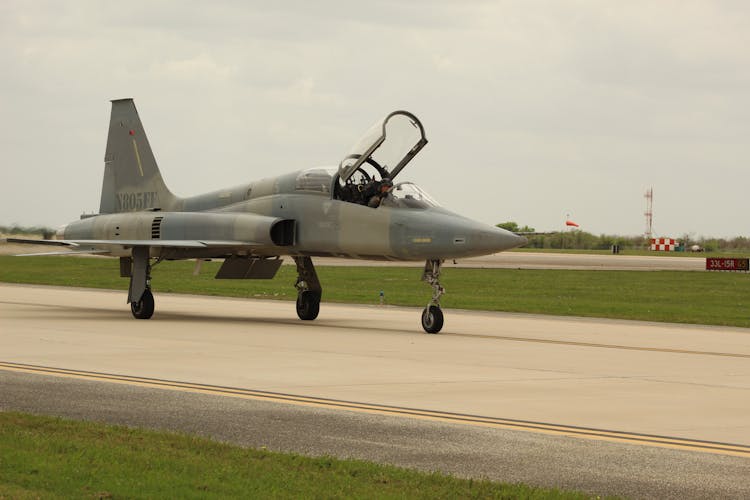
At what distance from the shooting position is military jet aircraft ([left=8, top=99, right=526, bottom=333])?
75.2ft

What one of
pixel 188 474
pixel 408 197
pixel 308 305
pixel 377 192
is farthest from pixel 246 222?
A: pixel 188 474

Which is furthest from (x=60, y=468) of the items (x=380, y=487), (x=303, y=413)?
(x=303, y=413)

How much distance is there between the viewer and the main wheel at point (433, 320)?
22.9 metres

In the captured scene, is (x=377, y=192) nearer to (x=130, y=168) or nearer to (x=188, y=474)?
(x=130, y=168)

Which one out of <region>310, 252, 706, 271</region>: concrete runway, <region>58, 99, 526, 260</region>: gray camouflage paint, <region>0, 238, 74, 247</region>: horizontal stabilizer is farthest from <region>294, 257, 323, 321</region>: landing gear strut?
<region>310, 252, 706, 271</region>: concrete runway

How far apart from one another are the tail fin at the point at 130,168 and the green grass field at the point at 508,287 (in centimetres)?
702

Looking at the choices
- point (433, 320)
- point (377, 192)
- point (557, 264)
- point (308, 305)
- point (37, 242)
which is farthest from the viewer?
point (557, 264)

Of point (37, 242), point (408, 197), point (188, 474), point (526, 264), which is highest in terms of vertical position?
point (408, 197)

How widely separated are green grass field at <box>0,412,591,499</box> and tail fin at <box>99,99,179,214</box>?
2045 cm

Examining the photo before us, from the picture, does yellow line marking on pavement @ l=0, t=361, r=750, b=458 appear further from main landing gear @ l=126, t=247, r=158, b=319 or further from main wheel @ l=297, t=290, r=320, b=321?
main wheel @ l=297, t=290, r=320, b=321

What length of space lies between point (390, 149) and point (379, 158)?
A: 296mm

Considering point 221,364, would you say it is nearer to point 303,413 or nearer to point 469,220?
point 303,413

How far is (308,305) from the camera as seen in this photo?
2659 centimetres

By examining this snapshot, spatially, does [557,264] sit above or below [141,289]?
above
